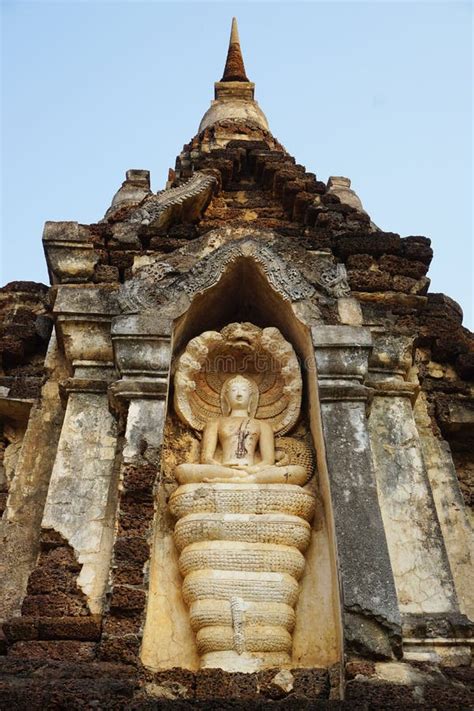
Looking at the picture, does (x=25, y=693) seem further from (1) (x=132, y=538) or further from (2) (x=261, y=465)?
(2) (x=261, y=465)

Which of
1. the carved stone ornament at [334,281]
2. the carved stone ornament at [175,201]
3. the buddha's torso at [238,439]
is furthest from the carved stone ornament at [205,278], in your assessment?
the buddha's torso at [238,439]

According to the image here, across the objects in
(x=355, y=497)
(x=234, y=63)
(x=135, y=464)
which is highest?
(x=234, y=63)

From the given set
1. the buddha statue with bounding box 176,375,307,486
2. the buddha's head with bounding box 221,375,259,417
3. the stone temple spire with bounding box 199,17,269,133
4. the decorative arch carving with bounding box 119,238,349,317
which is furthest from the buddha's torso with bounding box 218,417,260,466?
the stone temple spire with bounding box 199,17,269,133

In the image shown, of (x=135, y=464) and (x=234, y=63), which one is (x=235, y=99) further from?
(x=135, y=464)

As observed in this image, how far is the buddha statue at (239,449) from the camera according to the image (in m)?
6.06

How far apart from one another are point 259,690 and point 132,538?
1350 millimetres

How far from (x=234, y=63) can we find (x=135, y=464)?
443 inches

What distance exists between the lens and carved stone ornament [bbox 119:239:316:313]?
662 cm

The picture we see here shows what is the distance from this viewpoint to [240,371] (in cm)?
736

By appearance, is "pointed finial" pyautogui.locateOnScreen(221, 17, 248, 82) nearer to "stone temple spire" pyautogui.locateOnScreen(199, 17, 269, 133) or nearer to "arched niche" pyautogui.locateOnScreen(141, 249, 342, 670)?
"stone temple spire" pyautogui.locateOnScreen(199, 17, 269, 133)

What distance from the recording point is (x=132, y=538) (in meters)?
5.25

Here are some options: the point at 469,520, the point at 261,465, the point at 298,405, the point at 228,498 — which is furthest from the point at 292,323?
the point at 469,520

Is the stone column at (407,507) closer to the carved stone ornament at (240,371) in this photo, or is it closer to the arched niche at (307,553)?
the arched niche at (307,553)

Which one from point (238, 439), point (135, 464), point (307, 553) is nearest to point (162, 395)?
point (135, 464)
